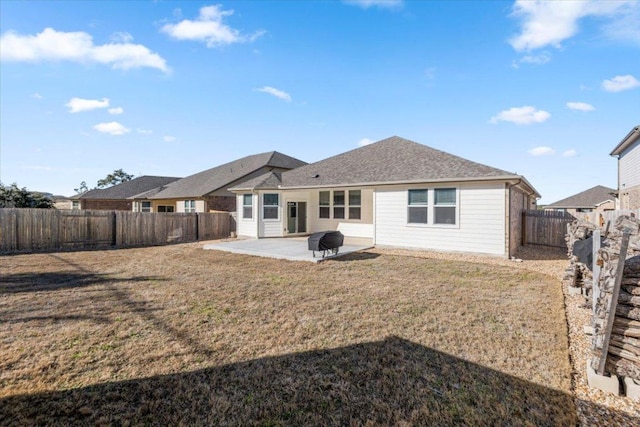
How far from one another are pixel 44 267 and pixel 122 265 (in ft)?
7.11

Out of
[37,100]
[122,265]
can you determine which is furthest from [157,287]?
[37,100]

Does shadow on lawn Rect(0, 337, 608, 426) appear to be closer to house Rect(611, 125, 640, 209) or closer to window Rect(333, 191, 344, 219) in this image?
window Rect(333, 191, 344, 219)

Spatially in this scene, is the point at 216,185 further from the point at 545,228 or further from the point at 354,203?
the point at 545,228

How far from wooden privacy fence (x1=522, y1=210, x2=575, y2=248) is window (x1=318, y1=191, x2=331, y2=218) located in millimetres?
9664

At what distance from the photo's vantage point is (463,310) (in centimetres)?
539

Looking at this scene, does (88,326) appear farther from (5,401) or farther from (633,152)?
(633,152)

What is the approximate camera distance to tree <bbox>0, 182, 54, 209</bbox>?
26.3 metres

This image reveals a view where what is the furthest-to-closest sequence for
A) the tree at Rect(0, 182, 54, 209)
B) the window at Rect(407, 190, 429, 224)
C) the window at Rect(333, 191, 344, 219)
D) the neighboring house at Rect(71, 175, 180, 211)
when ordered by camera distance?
the neighboring house at Rect(71, 175, 180, 211), the tree at Rect(0, 182, 54, 209), the window at Rect(333, 191, 344, 219), the window at Rect(407, 190, 429, 224)

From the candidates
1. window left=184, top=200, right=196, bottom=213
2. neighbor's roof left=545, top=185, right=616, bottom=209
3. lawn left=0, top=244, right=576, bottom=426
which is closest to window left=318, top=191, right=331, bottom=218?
lawn left=0, top=244, right=576, bottom=426

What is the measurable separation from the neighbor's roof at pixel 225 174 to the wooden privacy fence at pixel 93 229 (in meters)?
3.96

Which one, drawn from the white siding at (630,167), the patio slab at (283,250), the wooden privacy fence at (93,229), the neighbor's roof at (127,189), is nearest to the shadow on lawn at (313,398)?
the patio slab at (283,250)

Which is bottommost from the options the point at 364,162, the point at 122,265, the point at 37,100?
the point at 122,265

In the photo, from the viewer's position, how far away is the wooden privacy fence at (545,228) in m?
13.7

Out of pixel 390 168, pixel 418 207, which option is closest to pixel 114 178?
pixel 390 168
